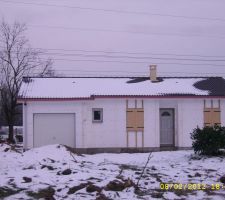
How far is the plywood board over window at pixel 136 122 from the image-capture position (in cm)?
2508

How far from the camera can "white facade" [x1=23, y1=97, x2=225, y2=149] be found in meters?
24.4

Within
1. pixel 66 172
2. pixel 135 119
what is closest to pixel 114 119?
pixel 135 119

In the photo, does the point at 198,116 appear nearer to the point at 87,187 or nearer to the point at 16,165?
the point at 16,165

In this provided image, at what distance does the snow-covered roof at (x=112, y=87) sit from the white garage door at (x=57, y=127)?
120 centimetres

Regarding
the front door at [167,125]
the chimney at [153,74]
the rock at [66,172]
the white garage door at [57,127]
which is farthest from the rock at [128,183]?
the chimney at [153,74]

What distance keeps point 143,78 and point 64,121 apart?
6480 millimetres

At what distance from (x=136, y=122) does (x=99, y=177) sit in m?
12.2

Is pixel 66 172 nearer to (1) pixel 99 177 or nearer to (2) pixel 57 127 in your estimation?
(1) pixel 99 177

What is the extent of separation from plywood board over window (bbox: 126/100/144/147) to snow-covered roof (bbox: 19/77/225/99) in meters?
0.80

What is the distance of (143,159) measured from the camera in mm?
19578

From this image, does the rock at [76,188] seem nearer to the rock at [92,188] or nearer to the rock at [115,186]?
the rock at [92,188]

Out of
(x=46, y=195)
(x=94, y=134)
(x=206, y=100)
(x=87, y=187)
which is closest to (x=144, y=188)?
(x=87, y=187)
